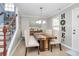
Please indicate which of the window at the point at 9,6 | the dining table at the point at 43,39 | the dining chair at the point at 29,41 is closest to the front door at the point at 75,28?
the dining table at the point at 43,39

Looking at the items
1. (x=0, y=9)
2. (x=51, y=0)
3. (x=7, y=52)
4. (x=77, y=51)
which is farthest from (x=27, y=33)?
(x=77, y=51)

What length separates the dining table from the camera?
8.21 feet

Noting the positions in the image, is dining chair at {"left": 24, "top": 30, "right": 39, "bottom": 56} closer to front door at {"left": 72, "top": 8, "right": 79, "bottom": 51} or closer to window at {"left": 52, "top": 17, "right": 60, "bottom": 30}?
window at {"left": 52, "top": 17, "right": 60, "bottom": 30}

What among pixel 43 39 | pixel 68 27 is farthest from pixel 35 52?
pixel 68 27

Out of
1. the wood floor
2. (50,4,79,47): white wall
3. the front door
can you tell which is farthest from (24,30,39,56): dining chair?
the front door

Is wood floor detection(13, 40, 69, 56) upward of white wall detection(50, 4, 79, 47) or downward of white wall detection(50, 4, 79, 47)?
downward

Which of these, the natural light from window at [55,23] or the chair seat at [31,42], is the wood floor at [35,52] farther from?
the natural light from window at [55,23]

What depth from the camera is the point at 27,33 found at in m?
2.41

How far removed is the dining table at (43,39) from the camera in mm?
2504

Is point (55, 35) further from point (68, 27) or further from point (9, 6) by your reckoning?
point (9, 6)

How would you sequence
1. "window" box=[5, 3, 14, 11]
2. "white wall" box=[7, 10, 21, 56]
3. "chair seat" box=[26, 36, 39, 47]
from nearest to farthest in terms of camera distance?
1. "window" box=[5, 3, 14, 11]
2. "white wall" box=[7, 10, 21, 56]
3. "chair seat" box=[26, 36, 39, 47]

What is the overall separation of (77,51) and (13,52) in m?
1.67

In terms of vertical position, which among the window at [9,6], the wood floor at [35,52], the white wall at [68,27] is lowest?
the wood floor at [35,52]

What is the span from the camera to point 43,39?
2725 mm
